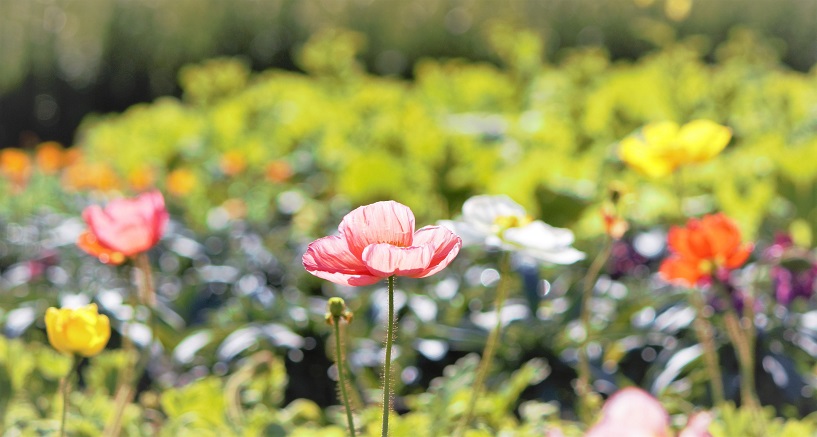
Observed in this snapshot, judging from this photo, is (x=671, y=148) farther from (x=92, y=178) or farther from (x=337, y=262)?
(x=92, y=178)

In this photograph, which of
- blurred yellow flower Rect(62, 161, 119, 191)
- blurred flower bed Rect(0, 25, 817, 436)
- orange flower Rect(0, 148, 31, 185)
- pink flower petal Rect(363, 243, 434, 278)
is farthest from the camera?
orange flower Rect(0, 148, 31, 185)

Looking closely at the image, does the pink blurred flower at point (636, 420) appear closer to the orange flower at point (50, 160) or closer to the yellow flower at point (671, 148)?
the yellow flower at point (671, 148)

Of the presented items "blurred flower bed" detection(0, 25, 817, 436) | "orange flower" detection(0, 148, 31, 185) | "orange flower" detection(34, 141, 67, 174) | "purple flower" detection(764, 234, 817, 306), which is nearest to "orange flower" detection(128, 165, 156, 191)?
"blurred flower bed" detection(0, 25, 817, 436)

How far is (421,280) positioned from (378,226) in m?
1.26

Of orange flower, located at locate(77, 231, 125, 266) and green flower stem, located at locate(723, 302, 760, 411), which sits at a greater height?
orange flower, located at locate(77, 231, 125, 266)

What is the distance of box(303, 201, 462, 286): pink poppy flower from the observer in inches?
36.5

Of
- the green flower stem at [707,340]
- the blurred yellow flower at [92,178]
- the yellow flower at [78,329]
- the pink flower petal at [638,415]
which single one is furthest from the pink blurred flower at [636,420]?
the blurred yellow flower at [92,178]

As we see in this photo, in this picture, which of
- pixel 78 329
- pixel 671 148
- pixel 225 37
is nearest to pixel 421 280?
pixel 671 148

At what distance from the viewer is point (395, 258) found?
923 mm

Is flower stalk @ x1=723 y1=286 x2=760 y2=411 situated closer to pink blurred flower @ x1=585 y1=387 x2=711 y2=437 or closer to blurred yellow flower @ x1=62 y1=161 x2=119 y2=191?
pink blurred flower @ x1=585 y1=387 x2=711 y2=437

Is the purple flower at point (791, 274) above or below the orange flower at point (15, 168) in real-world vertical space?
above

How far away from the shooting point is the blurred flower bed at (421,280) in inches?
61.5

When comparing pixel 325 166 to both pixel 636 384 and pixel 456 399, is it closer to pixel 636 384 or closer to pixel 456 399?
pixel 636 384

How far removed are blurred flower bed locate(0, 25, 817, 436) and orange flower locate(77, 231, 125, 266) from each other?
0.09 metres
